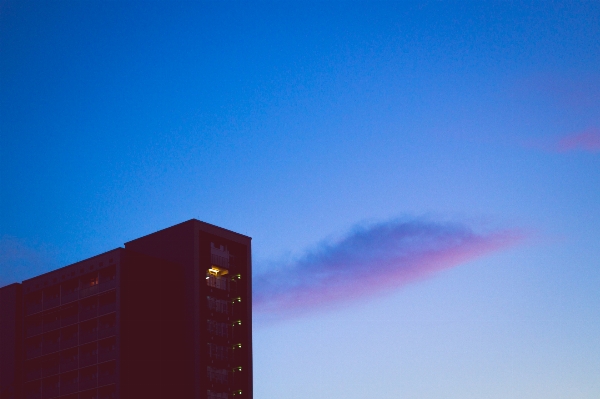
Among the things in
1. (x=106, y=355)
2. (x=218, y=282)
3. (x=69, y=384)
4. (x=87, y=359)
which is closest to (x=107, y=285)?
(x=106, y=355)

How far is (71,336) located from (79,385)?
7965mm

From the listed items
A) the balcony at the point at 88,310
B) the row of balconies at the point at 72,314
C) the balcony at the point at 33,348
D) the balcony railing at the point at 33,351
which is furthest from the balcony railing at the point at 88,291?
the balcony railing at the point at 33,351

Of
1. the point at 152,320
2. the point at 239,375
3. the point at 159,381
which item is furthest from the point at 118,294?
Answer: the point at 239,375

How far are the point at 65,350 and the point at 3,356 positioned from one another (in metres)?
13.2

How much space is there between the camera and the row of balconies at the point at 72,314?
4632 inches

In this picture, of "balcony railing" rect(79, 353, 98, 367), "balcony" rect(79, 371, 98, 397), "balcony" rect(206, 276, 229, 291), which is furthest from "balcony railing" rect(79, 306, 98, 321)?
"balcony" rect(206, 276, 229, 291)

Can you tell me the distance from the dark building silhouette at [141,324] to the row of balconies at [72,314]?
15 cm

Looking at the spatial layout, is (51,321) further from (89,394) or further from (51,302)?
(89,394)

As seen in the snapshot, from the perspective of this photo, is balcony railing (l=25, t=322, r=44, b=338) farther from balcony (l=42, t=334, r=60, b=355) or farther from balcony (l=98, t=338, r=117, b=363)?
balcony (l=98, t=338, r=117, b=363)

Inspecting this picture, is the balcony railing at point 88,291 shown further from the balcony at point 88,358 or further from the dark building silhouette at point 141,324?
the balcony at point 88,358

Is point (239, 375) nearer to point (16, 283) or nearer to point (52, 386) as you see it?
point (52, 386)

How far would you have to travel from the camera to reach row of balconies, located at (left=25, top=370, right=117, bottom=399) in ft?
372

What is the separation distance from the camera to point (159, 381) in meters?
114

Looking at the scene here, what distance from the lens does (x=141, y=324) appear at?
11650 cm
